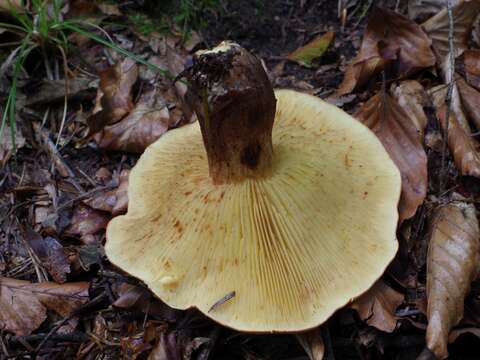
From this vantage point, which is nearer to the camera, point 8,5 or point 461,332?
point 461,332

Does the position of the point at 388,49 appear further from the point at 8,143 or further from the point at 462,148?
the point at 8,143

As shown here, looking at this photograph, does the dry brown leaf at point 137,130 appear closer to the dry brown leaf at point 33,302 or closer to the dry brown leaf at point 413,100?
the dry brown leaf at point 33,302

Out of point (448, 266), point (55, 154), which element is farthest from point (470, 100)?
point (55, 154)

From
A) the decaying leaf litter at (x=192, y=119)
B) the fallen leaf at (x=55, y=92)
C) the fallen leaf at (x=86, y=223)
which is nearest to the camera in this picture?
the decaying leaf litter at (x=192, y=119)

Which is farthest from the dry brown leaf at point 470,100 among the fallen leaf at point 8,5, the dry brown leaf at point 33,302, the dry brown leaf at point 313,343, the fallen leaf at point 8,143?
the fallen leaf at point 8,5

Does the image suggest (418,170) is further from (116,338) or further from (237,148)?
(116,338)

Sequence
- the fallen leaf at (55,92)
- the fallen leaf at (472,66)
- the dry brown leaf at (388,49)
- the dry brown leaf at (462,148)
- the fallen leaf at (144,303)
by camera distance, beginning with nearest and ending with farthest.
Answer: the fallen leaf at (144,303) < the dry brown leaf at (462,148) < the fallen leaf at (472,66) < the dry brown leaf at (388,49) < the fallen leaf at (55,92)
